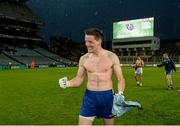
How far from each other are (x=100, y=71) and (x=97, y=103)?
574mm

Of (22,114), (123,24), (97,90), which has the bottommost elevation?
(22,114)

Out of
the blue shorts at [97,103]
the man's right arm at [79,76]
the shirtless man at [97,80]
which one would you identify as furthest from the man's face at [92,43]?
the blue shorts at [97,103]

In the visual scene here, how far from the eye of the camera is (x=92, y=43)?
711 centimetres

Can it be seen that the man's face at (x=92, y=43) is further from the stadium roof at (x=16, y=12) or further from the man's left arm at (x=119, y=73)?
the stadium roof at (x=16, y=12)

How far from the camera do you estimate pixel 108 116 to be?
7.26 m

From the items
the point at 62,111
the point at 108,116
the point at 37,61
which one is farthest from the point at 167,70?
the point at 37,61

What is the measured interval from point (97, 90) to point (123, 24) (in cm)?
Answer: 10811

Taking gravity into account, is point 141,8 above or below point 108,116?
above

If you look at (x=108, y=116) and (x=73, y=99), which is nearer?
(x=108, y=116)

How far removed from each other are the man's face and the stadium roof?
10233 cm

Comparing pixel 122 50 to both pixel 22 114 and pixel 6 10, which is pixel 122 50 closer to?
pixel 6 10

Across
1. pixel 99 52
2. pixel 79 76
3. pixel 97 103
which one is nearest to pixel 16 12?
pixel 79 76

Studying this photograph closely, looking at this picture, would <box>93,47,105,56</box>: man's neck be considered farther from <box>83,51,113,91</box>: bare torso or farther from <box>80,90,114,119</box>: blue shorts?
<box>80,90,114,119</box>: blue shorts

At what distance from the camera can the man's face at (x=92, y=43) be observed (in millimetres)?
7074
